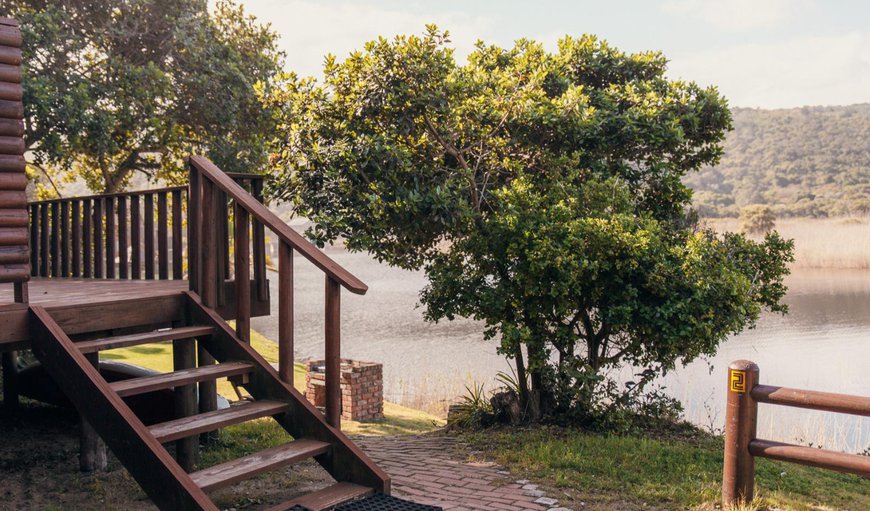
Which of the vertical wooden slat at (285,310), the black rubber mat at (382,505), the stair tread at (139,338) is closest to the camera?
the black rubber mat at (382,505)

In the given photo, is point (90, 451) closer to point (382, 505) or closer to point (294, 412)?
point (294, 412)

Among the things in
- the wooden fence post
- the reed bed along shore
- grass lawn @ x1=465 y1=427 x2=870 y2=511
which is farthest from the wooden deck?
the reed bed along shore

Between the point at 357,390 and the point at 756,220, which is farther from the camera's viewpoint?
the point at 756,220

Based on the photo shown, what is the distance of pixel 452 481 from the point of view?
564 cm

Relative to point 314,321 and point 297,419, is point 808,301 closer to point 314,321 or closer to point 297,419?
point 314,321

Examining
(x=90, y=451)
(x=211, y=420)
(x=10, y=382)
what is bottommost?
(x=90, y=451)

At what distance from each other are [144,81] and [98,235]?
14.5 ft

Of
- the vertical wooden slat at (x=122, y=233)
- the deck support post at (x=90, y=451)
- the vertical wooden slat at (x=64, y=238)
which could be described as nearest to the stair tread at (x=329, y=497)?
the deck support post at (x=90, y=451)

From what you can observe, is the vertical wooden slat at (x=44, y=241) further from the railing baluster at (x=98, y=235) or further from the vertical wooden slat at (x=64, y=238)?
the railing baluster at (x=98, y=235)

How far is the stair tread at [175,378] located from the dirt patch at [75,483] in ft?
2.96

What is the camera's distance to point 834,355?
55.7 ft

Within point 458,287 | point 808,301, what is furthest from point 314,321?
point 458,287

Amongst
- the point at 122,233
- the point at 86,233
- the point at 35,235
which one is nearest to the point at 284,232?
the point at 122,233

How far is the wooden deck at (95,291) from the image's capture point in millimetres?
4840
